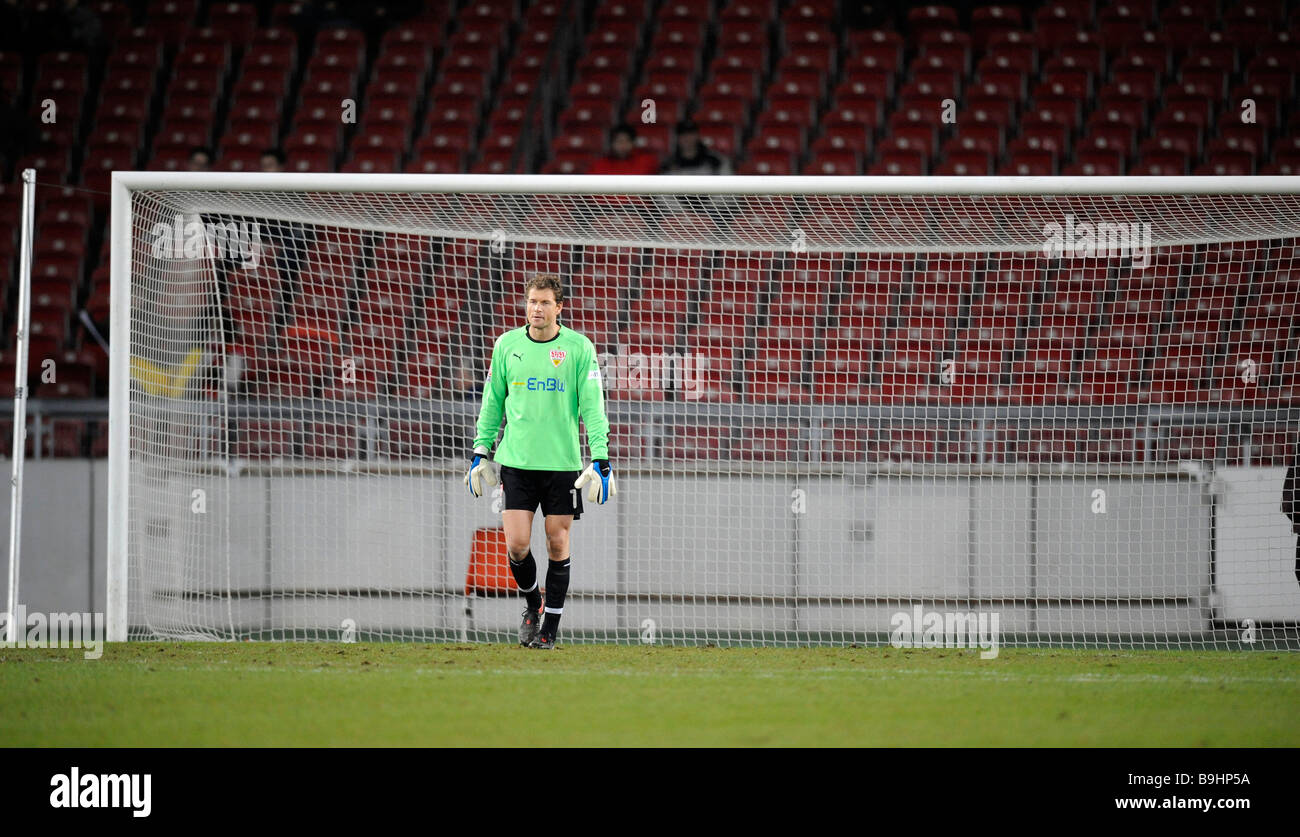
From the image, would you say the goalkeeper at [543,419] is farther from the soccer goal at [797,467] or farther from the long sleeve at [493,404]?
the soccer goal at [797,467]

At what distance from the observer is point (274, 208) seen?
718 centimetres

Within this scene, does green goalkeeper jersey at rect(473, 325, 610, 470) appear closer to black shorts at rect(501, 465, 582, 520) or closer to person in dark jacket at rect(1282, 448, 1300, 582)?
black shorts at rect(501, 465, 582, 520)

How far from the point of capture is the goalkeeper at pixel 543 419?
575cm

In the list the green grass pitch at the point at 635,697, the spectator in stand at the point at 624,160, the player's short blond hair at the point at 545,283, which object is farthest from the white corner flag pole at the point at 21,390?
the spectator in stand at the point at 624,160

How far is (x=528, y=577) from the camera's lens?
19.7 feet

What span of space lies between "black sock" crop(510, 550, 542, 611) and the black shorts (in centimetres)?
27

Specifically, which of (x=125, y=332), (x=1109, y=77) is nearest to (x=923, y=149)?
(x=1109, y=77)

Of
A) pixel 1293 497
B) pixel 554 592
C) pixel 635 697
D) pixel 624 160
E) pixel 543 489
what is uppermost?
pixel 624 160

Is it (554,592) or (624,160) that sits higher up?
(624,160)

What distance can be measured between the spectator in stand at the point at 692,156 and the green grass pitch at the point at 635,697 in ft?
14.3

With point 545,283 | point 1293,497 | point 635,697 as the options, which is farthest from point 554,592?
point 1293,497

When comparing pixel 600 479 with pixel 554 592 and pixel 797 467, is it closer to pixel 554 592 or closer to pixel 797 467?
pixel 554 592

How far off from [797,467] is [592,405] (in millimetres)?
2149

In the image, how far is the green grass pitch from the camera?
4.20 m
